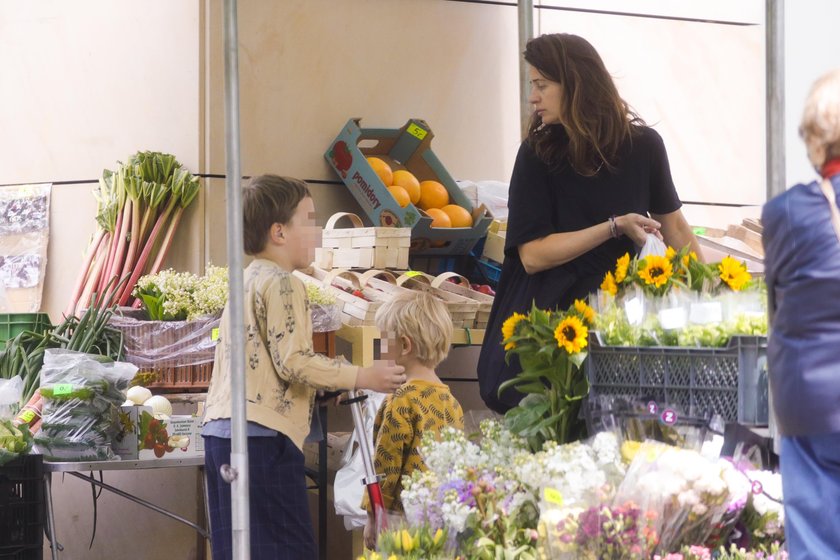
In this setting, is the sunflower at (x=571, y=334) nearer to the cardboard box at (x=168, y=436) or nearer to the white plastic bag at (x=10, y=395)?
the cardboard box at (x=168, y=436)

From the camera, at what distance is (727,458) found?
264 cm

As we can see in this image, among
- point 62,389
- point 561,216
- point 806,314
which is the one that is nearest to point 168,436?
point 62,389

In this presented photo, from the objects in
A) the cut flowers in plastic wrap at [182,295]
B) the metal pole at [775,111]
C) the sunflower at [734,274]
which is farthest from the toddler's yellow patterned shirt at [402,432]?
the cut flowers in plastic wrap at [182,295]

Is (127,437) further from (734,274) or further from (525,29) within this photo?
(734,274)

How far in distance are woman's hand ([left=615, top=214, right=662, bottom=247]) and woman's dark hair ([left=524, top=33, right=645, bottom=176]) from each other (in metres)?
0.22

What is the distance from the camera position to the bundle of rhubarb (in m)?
5.66

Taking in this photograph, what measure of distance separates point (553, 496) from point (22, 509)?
2265 mm

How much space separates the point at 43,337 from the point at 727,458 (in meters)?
3.23

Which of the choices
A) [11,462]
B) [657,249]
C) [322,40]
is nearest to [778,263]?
[657,249]

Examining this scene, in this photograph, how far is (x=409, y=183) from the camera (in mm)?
5738

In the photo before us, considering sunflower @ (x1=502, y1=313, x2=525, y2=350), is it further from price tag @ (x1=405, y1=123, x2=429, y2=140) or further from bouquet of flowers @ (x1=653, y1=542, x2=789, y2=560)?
price tag @ (x1=405, y1=123, x2=429, y2=140)

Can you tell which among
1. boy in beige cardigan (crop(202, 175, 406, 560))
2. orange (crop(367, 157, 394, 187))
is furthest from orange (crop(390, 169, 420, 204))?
boy in beige cardigan (crop(202, 175, 406, 560))

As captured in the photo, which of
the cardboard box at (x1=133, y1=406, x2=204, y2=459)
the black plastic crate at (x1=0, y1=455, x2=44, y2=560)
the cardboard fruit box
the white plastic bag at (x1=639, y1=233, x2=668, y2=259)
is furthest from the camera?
the cardboard fruit box

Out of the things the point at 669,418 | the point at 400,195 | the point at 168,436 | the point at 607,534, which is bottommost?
the point at 168,436
